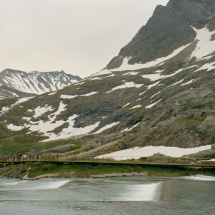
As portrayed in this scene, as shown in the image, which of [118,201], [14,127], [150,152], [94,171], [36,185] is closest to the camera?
[118,201]

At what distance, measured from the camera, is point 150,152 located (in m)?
61.8

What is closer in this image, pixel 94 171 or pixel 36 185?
pixel 36 185

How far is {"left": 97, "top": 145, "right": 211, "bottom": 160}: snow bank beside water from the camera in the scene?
187 ft

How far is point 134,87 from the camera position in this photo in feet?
544

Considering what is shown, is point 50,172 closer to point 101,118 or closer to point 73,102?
point 101,118

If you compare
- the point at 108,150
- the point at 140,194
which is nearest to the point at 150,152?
the point at 108,150

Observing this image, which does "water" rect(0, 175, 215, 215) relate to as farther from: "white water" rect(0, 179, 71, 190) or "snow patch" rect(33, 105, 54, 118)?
"snow patch" rect(33, 105, 54, 118)

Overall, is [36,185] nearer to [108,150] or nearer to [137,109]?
[108,150]

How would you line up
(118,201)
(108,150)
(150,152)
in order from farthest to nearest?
1. (108,150)
2. (150,152)
3. (118,201)

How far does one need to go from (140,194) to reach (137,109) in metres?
93.1

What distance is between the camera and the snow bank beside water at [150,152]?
187 ft

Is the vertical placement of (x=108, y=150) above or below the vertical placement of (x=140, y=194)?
above

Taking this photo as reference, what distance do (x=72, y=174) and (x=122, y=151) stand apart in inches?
649

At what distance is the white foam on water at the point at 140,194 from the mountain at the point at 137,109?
812 inches
